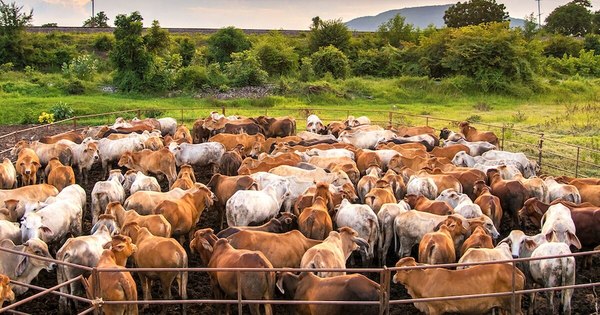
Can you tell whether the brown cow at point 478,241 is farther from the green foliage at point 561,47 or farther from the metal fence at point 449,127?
the green foliage at point 561,47

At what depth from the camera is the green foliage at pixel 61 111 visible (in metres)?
27.8

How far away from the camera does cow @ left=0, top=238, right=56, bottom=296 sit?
989cm

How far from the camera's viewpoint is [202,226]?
14.0 metres

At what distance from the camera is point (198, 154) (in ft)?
56.1

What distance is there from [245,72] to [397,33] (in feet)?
57.8

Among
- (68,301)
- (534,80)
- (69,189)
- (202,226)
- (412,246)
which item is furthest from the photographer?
(534,80)

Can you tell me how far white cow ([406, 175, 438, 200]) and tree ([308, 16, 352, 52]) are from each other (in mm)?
29333

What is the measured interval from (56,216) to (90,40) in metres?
39.9

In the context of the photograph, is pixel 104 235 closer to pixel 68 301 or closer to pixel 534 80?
pixel 68 301

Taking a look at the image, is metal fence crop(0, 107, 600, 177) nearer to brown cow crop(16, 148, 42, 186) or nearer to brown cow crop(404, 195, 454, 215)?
brown cow crop(16, 148, 42, 186)

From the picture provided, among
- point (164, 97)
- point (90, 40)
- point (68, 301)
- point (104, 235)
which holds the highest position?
point (90, 40)

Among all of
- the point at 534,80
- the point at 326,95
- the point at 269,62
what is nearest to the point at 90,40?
the point at 269,62

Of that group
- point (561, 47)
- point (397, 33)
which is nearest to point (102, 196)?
point (397, 33)

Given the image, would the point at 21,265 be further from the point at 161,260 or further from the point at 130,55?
the point at 130,55
